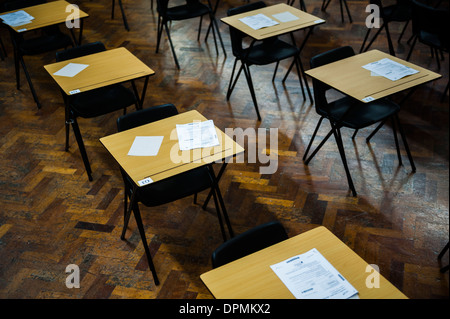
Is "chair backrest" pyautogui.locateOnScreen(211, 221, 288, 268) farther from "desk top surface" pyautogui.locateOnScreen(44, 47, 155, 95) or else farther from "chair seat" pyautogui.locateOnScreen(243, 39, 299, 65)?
"chair seat" pyautogui.locateOnScreen(243, 39, 299, 65)

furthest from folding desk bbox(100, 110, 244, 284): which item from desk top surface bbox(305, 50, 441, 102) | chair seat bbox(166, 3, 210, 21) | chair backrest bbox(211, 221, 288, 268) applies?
chair seat bbox(166, 3, 210, 21)

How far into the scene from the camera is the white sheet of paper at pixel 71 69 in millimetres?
4168

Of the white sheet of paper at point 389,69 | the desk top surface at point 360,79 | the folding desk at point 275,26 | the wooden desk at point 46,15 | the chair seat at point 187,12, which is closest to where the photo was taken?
the desk top surface at point 360,79

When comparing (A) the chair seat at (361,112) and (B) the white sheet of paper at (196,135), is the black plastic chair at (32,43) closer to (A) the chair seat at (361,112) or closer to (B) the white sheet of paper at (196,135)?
(B) the white sheet of paper at (196,135)

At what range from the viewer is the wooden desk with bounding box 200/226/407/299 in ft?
7.25

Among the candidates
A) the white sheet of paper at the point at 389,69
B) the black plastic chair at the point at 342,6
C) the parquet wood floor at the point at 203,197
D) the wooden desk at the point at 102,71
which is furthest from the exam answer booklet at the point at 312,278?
the black plastic chair at the point at 342,6

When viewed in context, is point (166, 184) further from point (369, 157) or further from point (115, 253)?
point (369, 157)

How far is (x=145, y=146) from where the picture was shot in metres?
3.23

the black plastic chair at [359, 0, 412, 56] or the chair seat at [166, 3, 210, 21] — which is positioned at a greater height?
the black plastic chair at [359, 0, 412, 56]

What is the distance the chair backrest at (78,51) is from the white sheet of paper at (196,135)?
5.72 ft

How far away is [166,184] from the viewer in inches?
133

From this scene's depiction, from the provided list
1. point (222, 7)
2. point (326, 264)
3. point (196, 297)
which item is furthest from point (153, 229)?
point (222, 7)

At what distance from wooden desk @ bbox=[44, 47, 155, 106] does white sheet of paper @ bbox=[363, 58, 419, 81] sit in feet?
6.34

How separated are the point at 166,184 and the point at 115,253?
27.1 inches
